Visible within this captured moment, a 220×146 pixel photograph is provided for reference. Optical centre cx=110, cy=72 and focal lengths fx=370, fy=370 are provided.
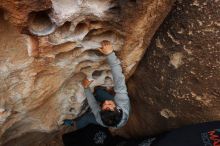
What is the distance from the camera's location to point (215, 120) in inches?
64.6

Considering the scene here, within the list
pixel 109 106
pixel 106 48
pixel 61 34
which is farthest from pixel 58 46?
pixel 109 106

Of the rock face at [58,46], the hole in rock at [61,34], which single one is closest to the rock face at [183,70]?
the rock face at [58,46]

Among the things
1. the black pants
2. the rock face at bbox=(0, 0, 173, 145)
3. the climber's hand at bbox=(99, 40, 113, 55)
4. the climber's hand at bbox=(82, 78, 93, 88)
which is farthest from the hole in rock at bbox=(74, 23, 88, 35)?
the black pants

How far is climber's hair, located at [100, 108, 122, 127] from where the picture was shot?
150cm

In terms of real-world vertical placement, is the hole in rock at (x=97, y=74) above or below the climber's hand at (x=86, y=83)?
above

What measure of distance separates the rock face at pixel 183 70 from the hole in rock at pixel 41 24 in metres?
0.50

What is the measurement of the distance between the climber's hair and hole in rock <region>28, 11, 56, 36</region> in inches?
16.1

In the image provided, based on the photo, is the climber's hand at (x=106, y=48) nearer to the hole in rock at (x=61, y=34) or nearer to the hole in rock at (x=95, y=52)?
the hole in rock at (x=95, y=52)

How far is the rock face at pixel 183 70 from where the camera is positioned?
4.75 ft

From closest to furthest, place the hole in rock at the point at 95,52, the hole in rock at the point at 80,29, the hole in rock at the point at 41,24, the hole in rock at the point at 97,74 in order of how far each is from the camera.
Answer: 1. the hole in rock at the point at 41,24
2. the hole in rock at the point at 80,29
3. the hole in rock at the point at 95,52
4. the hole in rock at the point at 97,74

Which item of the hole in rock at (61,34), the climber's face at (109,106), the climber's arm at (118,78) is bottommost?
the climber's face at (109,106)

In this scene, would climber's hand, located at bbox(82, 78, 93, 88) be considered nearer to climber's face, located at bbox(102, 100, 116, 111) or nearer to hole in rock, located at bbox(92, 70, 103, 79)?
hole in rock, located at bbox(92, 70, 103, 79)

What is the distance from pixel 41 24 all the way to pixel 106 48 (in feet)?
0.97

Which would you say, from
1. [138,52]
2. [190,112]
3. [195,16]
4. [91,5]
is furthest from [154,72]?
[91,5]
